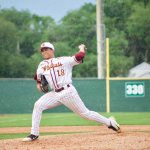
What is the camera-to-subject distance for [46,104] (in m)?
8.80

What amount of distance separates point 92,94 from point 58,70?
39.0ft

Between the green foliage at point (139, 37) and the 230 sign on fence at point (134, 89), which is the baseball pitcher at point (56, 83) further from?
the green foliage at point (139, 37)

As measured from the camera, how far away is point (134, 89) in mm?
20734

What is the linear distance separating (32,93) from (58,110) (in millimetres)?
1179

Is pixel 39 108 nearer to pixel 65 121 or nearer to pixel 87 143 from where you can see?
pixel 87 143

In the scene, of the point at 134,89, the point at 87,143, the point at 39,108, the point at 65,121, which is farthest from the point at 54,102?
the point at 134,89

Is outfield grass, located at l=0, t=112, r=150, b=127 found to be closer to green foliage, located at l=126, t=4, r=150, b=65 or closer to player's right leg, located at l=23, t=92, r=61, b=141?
player's right leg, located at l=23, t=92, r=61, b=141

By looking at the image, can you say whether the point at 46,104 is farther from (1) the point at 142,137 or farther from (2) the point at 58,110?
(2) the point at 58,110

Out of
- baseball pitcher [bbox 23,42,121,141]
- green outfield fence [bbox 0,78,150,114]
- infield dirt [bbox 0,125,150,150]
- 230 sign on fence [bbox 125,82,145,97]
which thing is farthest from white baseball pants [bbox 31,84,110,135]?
230 sign on fence [bbox 125,82,145,97]

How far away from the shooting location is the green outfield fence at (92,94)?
20500 millimetres

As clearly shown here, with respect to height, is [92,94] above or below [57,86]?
below

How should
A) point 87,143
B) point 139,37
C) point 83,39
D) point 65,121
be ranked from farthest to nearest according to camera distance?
1. point 139,37
2. point 83,39
3. point 65,121
4. point 87,143

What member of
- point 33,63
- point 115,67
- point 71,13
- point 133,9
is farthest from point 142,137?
point 71,13

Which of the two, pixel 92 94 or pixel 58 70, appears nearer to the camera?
pixel 58 70
